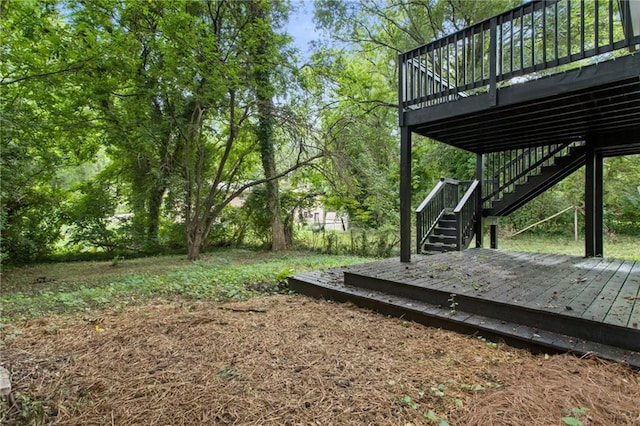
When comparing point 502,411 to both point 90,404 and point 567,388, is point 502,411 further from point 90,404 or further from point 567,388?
point 90,404

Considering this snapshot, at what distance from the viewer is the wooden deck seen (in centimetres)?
252

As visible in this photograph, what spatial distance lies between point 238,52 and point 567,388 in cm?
810

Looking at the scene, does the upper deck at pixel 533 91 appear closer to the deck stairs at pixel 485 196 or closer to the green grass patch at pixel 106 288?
the deck stairs at pixel 485 196

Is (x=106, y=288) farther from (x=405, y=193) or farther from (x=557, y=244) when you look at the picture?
(x=557, y=244)

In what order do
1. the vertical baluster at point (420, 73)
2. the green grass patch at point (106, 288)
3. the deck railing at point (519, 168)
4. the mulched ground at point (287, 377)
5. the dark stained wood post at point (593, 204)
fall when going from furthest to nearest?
the deck railing at point (519, 168), the dark stained wood post at point (593, 204), the vertical baluster at point (420, 73), the green grass patch at point (106, 288), the mulched ground at point (287, 377)

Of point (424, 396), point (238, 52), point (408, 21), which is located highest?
point (408, 21)

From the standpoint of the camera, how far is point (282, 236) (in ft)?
36.4

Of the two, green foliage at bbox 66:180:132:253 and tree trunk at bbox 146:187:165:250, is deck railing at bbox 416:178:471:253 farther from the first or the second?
green foliage at bbox 66:180:132:253

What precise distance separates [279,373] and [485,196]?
6.52m

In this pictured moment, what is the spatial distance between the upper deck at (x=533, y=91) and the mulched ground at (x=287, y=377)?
115 inches

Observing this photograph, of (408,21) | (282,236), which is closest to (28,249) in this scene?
(282,236)

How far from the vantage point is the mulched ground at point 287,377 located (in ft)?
5.69

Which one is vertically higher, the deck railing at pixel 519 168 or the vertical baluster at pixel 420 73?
the vertical baluster at pixel 420 73

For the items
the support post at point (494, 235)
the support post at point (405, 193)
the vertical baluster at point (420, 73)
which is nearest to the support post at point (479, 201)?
the support post at point (494, 235)
